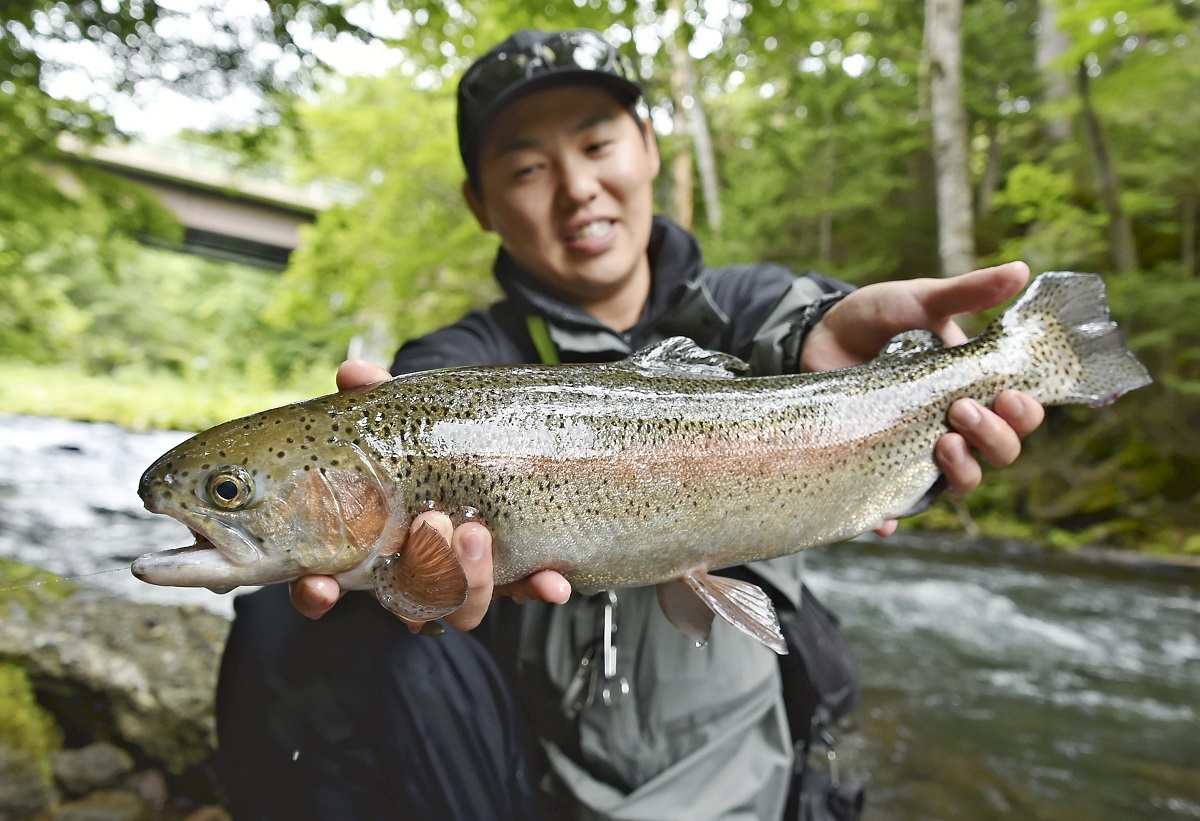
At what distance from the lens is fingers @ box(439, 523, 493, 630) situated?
4.78 ft

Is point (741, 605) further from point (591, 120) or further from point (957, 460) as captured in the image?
point (591, 120)

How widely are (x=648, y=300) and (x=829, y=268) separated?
10.6m

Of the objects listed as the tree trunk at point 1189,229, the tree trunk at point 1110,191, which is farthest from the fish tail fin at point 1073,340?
the tree trunk at point 1189,229

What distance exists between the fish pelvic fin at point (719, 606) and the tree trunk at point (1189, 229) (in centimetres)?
1140

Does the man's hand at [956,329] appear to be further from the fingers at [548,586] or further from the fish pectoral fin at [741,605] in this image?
the fingers at [548,586]

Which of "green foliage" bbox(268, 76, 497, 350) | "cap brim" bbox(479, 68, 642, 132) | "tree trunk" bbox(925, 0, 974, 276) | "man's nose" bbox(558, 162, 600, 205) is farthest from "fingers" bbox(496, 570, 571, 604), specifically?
"green foliage" bbox(268, 76, 497, 350)

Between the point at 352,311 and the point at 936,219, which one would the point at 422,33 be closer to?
the point at 352,311

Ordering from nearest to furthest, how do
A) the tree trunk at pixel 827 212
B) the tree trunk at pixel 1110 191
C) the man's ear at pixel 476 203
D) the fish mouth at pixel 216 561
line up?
the fish mouth at pixel 216 561
the man's ear at pixel 476 203
the tree trunk at pixel 1110 191
the tree trunk at pixel 827 212

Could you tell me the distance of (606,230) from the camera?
8.11 ft

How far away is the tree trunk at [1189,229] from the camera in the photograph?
10133 mm

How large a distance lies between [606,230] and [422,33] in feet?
17.6

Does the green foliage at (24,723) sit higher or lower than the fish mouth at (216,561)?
lower

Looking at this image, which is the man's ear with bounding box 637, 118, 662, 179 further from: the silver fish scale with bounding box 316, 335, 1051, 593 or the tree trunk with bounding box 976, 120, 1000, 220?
the tree trunk with bounding box 976, 120, 1000, 220

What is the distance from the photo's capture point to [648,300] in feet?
9.02
